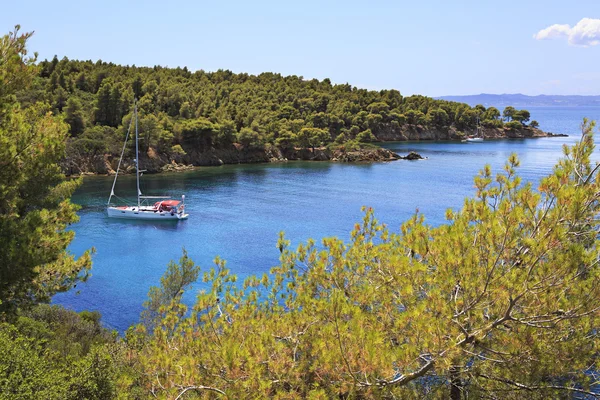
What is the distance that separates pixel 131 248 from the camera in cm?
2617

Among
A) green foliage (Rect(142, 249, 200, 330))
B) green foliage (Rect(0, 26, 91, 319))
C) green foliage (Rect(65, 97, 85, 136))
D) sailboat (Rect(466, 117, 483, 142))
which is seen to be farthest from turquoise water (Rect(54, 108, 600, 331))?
sailboat (Rect(466, 117, 483, 142))

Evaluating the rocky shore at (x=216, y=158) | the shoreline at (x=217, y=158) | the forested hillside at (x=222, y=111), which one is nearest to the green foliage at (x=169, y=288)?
the forested hillside at (x=222, y=111)

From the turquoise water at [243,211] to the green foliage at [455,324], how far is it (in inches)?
504

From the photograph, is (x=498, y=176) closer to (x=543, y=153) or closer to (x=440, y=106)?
(x=543, y=153)

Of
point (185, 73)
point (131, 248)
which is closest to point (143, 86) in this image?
point (185, 73)

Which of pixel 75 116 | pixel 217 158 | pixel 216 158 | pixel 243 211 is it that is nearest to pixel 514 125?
pixel 217 158

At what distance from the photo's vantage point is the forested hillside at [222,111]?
162 ft

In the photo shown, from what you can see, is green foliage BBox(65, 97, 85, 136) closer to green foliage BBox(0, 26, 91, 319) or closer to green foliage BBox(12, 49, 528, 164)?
green foliage BBox(12, 49, 528, 164)

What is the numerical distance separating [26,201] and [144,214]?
76.8 ft

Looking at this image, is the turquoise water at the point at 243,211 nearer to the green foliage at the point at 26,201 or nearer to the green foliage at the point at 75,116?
the green foliage at the point at 75,116

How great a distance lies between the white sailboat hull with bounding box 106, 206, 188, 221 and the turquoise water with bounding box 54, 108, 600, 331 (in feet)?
1.75

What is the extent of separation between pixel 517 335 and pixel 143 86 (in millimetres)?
60041

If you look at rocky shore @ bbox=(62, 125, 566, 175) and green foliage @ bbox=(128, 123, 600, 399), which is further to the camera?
rocky shore @ bbox=(62, 125, 566, 175)

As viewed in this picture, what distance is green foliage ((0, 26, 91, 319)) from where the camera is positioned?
761 cm
